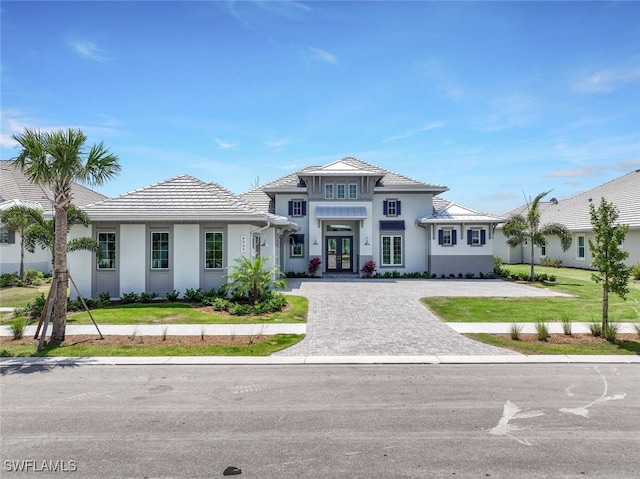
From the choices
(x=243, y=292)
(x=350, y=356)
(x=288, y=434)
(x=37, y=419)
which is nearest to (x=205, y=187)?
(x=243, y=292)

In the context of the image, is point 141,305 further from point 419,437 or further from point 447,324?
point 419,437

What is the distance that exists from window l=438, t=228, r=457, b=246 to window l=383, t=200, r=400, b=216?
3.29 meters

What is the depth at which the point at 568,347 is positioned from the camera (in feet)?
33.8

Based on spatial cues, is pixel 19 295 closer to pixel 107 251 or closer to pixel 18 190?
pixel 107 251

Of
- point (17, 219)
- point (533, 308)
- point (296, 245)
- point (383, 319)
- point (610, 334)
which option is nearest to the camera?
point (610, 334)

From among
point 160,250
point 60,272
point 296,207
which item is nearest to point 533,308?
point 160,250

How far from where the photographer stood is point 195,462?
4984 millimetres

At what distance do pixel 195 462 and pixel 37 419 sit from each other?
10.4 feet

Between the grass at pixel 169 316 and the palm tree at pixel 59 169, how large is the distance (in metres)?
2.54

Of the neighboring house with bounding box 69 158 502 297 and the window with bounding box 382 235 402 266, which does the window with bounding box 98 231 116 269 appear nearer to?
the neighboring house with bounding box 69 158 502 297

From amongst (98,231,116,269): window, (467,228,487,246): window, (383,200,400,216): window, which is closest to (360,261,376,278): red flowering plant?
(383,200,400,216): window

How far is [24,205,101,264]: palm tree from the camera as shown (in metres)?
14.9

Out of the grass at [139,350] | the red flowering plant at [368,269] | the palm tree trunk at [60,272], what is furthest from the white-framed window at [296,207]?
the palm tree trunk at [60,272]

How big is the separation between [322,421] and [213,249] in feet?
40.5
